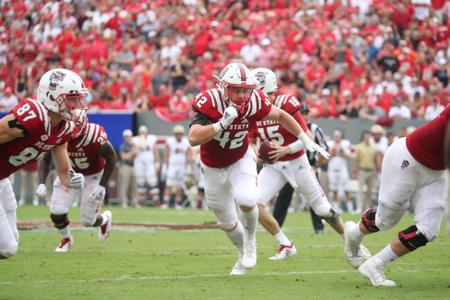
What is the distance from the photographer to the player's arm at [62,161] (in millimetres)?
8500

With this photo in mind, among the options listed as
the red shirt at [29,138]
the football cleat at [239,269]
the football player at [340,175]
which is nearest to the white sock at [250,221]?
the football cleat at [239,269]

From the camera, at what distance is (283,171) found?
1073 cm

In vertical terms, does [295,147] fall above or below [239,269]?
above

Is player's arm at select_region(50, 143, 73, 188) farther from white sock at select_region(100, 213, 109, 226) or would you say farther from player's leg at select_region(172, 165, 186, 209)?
player's leg at select_region(172, 165, 186, 209)

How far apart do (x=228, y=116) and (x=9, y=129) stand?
179cm

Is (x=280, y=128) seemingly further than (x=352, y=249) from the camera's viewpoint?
Yes

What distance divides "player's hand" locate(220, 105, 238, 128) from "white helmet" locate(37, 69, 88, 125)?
123cm

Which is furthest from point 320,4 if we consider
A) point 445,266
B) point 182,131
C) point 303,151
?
point 445,266

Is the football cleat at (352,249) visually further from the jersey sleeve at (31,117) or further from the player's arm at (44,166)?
the player's arm at (44,166)

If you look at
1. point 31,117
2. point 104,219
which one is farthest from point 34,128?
point 104,219

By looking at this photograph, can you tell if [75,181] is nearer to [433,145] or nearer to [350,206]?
[433,145]

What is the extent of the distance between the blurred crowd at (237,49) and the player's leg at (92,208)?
8.42m

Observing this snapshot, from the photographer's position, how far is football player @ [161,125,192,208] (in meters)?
20.7

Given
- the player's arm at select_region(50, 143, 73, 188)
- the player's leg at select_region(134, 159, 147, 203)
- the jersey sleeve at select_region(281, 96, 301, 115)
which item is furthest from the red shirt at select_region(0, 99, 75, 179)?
the player's leg at select_region(134, 159, 147, 203)
